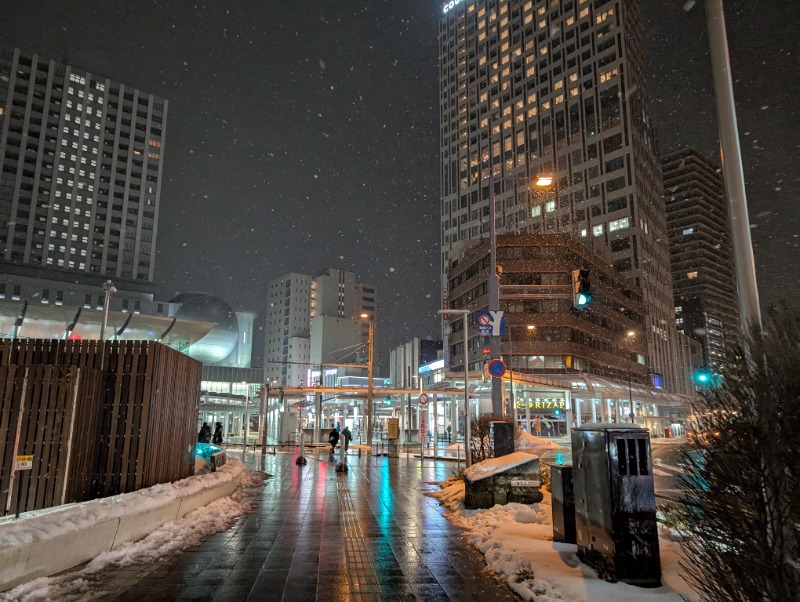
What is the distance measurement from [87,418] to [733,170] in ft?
35.4

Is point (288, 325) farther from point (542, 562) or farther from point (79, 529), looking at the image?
point (542, 562)

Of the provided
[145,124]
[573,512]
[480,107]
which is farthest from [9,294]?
[573,512]

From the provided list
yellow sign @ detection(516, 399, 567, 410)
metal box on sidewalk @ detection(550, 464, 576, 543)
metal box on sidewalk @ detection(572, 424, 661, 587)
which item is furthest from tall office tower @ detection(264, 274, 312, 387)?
metal box on sidewalk @ detection(572, 424, 661, 587)

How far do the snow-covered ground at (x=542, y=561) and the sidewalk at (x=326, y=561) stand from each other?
27cm

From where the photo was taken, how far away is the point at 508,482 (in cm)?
1096

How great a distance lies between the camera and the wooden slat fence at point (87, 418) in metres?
9.25

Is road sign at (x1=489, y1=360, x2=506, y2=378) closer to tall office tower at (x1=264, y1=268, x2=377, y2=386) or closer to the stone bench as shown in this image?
the stone bench

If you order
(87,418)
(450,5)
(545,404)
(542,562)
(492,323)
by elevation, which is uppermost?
(450,5)

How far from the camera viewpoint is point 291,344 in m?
166

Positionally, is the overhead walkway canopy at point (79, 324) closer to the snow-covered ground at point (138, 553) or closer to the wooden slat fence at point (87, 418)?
the wooden slat fence at point (87, 418)

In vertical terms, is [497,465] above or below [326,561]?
above

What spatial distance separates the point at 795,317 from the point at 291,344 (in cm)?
16609

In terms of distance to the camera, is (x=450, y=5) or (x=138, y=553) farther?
(x=450, y=5)

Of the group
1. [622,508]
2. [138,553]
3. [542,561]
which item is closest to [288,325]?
[138,553]
